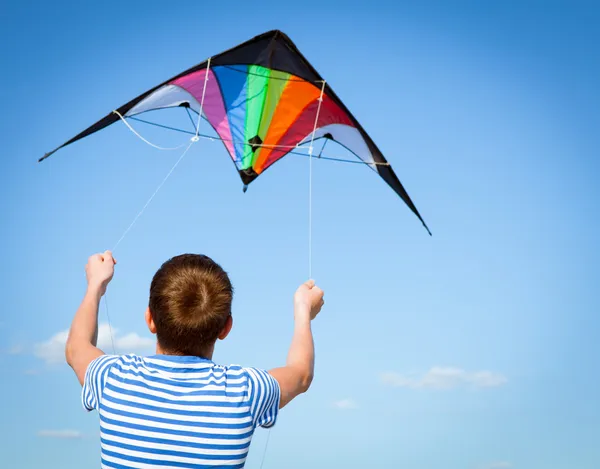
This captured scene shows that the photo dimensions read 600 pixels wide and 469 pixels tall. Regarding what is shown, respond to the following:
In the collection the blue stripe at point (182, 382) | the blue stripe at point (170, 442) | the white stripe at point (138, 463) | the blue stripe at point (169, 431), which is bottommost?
the white stripe at point (138, 463)

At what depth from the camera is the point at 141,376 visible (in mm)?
1734

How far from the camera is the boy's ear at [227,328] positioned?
1858 millimetres

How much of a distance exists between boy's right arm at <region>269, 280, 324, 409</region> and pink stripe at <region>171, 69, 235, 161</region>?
13.5ft

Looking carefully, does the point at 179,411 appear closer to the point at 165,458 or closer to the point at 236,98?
the point at 165,458

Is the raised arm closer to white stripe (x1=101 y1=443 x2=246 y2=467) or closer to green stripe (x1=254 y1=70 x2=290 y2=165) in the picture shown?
white stripe (x1=101 y1=443 x2=246 y2=467)

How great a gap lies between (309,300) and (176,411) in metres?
0.70

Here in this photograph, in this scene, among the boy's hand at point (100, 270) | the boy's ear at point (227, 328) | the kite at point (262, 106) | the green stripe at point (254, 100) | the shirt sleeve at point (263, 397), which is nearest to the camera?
the shirt sleeve at point (263, 397)

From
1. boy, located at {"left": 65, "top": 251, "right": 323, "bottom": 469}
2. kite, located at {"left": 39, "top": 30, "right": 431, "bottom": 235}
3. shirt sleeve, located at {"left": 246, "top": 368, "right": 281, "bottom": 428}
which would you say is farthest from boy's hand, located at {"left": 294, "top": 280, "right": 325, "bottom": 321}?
kite, located at {"left": 39, "top": 30, "right": 431, "bottom": 235}

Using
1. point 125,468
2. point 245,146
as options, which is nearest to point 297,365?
point 125,468

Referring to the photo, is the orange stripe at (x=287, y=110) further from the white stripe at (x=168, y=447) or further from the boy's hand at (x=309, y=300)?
the white stripe at (x=168, y=447)

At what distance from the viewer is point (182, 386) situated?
1.71 m

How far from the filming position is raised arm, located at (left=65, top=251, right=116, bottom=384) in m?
1.90

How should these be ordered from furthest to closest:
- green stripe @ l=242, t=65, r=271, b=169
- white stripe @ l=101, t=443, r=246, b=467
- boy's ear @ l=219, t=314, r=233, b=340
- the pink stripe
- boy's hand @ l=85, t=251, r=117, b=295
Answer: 1. green stripe @ l=242, t=65, r=271, b=169
2. the pink stripe
3. boy's hand @ l=85, t=251, r=117, b=295
4. boy's ear @ l=219, t=314, r=233, b=340
5. white stripe @ l=101, t=443, r=246, b=467

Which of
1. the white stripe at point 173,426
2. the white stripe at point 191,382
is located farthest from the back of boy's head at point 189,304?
the white stripe at point 173,426
